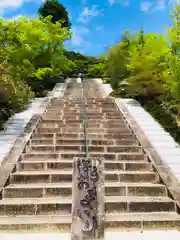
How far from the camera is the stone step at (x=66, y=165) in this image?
8133mm

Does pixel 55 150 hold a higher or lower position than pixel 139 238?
higher

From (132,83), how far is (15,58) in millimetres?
5134

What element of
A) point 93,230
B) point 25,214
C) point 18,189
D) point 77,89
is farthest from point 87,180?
point 77,89

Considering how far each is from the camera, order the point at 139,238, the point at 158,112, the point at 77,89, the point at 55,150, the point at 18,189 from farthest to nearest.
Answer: the point at 77,89 < the point at 158,112 < the point at 55,150 < the point at 18,189 < the point at 139,238

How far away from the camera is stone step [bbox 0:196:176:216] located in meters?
6.59

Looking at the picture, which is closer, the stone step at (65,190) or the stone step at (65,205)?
the stone step at (65,205)

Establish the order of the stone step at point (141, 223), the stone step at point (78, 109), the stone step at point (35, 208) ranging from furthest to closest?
Answer: the stone step at point (78, 109)
the stone step at point (35, 208)
the stone step at point (141, 223)

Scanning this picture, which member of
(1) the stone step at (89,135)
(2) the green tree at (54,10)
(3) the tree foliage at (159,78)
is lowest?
(1) the stone step at (89,135)

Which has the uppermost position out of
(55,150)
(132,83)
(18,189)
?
(132,83)

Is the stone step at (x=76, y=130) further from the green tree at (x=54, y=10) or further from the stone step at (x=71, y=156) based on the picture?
the green tree at (x=54, y=10)

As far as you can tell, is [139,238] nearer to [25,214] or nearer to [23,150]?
[25,214]

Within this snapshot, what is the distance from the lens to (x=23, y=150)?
8930 mm

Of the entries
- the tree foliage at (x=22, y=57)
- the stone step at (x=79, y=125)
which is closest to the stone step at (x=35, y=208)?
the stone step at (x=79, y=125)

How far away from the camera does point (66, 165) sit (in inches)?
323
